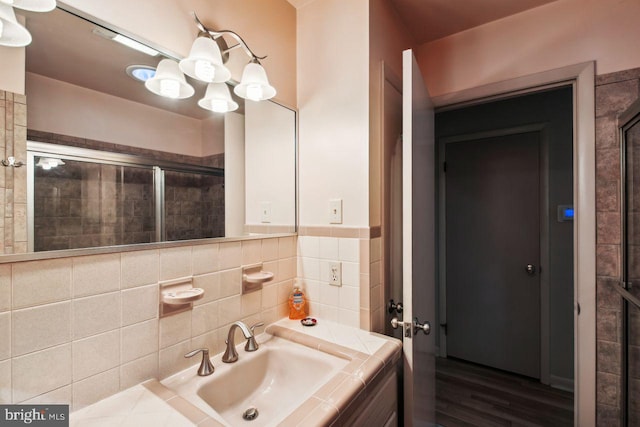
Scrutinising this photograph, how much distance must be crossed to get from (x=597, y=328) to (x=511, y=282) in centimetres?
111

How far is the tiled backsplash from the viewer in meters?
0.68

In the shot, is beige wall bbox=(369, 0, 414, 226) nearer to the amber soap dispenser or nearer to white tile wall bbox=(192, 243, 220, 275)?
the amber soap dispenser

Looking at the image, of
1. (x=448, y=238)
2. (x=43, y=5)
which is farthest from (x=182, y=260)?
(x=448, y=238)

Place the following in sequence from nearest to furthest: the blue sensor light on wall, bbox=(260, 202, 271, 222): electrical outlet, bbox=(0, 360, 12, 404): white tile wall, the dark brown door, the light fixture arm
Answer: bbox=(0, 360, 12, 404): white tile wall, the light fixture arm, bbox=(260, 202, 271, 222): electrical outlet, the blue sensor light on wall, the dark brown door

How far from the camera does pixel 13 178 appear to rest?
2.25 feet

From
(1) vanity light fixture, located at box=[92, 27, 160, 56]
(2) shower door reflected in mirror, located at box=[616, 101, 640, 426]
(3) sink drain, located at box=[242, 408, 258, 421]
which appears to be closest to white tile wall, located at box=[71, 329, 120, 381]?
(3) sink drain, located at box=[242, 408, 258, 421]

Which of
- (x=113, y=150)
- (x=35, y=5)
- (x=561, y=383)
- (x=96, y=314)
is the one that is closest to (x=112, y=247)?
(x=96, y=314)

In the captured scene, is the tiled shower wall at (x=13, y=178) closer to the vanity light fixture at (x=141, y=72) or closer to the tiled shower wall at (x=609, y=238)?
the vanity light fixture at (x=141, y=72)

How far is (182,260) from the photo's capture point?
1002mm

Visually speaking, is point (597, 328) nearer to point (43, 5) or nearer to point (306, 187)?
point (306, 187)

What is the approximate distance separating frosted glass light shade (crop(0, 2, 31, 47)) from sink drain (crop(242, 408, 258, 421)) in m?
1.26

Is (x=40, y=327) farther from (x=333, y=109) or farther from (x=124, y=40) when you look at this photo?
(x=333, y=109)

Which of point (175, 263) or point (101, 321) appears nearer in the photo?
point (101, 321)

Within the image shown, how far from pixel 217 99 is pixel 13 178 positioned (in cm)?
68
